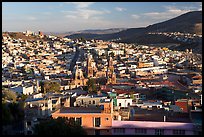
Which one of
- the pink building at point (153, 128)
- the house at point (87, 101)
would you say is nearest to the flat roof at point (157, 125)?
the pink building at point (153, 128)

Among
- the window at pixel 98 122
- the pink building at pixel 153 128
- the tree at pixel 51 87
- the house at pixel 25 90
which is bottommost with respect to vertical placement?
the tree at pixel 51 87

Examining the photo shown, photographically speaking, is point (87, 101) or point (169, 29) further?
point (169, 29)

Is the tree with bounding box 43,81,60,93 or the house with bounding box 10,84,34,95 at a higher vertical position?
the house with bounding box 10,84,34,95

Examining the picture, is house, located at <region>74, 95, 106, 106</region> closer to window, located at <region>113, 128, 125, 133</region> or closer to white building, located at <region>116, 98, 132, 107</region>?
white building, located at <region>116, 98, 132, 107</region>

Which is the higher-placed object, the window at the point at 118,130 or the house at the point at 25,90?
the window at the point at 118,130

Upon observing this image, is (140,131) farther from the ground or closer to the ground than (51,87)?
farther from the ground

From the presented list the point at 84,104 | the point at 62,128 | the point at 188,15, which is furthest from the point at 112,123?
the point at 188,15

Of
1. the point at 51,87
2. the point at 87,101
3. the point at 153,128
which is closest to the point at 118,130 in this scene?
the point at 153,128

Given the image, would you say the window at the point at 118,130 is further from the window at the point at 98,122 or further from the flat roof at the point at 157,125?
the window at the point at 98,122

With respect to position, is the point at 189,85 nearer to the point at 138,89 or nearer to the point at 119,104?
the point at 138,89

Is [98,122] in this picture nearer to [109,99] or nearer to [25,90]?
[109,99]

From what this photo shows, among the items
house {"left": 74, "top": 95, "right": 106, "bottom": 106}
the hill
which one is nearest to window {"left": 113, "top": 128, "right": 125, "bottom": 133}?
house {"left": 74, "top": 95, "right": 106, "bottom": 106}
